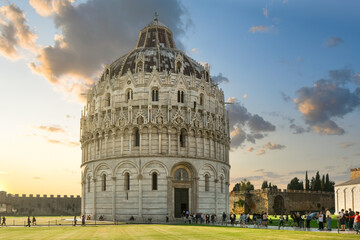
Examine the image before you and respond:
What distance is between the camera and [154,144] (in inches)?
2362

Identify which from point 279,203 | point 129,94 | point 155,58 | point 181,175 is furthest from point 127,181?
point 279,203

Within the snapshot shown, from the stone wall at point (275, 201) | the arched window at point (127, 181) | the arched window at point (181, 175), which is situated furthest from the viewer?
the stone wall at point (275, 201)

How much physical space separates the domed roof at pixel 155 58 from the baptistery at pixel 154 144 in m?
0.18

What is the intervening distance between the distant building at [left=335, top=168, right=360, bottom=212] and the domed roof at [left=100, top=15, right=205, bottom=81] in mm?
36853

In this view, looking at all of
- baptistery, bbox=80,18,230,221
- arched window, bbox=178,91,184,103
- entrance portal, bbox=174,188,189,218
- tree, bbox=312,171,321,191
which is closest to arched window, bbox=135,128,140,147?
baptistery, bbox=80,18,230,221

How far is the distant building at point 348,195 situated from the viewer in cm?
7988

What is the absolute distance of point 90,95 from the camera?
70125 mm

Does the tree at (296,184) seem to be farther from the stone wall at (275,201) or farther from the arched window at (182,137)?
the arched window at (182,137)

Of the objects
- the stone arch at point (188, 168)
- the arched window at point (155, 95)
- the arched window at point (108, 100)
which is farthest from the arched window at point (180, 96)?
the arched window at point (108, 100)

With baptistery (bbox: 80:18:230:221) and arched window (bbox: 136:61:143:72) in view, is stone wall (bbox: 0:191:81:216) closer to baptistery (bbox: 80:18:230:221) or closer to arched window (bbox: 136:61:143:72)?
baptistery (bbox: 80:18:230:221)

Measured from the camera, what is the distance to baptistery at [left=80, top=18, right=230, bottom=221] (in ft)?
195

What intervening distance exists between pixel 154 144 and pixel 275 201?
50088mm

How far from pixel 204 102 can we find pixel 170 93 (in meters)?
5.83

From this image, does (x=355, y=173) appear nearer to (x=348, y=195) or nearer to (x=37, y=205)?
(x=348, y=195)
